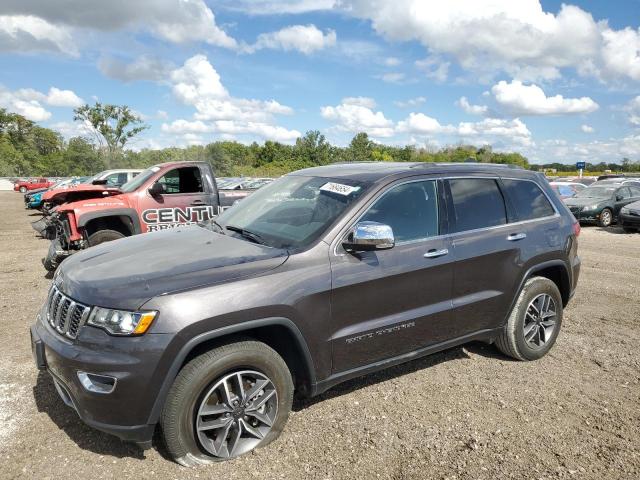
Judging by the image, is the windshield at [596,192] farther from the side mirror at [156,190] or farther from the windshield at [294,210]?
the windshield at [294,210]

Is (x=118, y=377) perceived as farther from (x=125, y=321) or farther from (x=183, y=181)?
(x=183, y=181)

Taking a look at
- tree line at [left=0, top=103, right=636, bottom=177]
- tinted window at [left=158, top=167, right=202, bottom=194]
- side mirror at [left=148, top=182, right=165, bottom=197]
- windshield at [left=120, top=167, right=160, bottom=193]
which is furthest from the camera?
tree line at [left=0, top=103, right=636, bottom=177]

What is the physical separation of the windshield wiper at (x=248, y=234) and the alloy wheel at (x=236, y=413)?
928 millimetres

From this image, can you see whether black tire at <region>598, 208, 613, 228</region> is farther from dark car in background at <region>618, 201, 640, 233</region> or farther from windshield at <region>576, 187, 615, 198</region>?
dark car in background at <region>618, 201, 640, 233</region>

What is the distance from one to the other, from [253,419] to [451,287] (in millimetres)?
1757

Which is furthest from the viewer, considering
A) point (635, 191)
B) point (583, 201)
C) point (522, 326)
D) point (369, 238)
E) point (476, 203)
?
point (635, 191)

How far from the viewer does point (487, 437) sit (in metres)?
3.21

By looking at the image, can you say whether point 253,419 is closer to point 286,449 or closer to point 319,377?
point 286,449

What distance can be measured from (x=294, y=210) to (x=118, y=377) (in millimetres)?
1743

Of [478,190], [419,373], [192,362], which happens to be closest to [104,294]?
[192,362]

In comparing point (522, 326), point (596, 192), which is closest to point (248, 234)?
point (522, 326)

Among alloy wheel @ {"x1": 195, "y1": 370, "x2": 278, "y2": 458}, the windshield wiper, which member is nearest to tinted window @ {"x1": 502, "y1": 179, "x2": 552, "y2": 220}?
the windshield wiper

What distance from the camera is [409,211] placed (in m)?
3.61

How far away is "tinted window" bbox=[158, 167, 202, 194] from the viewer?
836 centimetres
